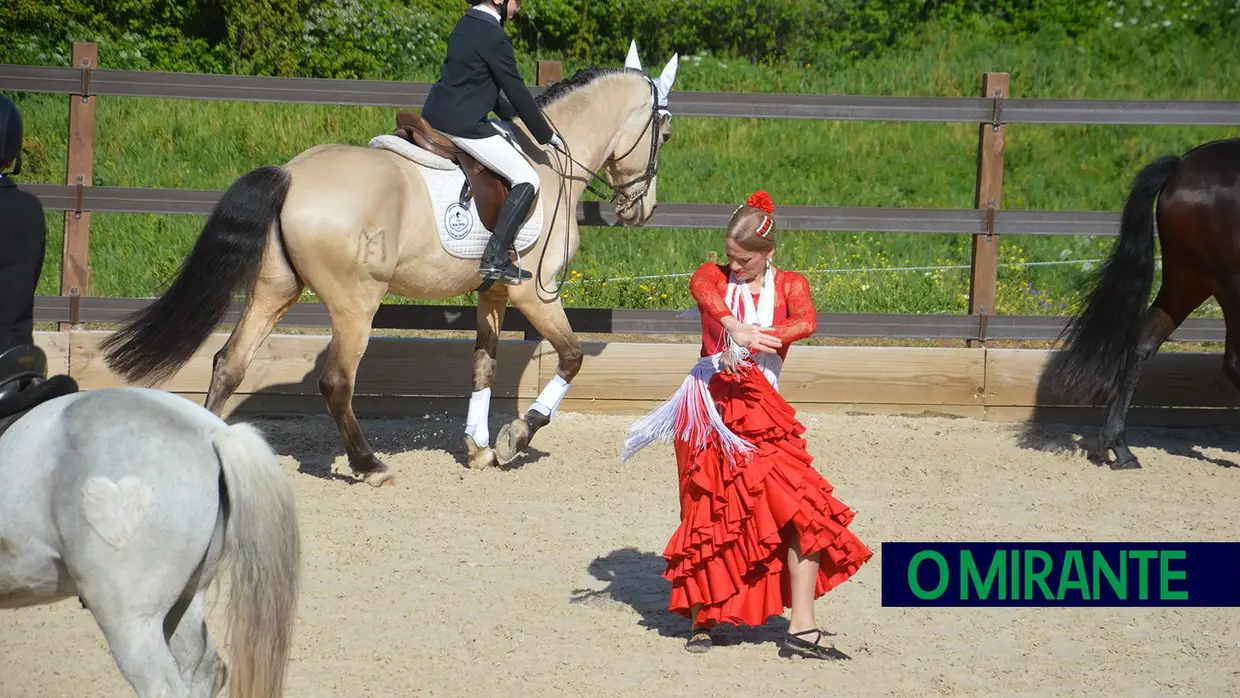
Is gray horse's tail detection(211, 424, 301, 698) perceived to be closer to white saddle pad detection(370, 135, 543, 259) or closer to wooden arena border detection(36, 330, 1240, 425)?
white saddle pad detection(370, 135, 543, 259)

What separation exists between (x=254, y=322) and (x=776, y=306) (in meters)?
3.04

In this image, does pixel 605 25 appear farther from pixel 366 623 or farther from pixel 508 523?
pixel 366 623

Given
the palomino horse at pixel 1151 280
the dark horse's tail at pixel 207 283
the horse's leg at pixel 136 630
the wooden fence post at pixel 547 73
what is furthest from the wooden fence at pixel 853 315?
the horse's leg at pixel 136 630

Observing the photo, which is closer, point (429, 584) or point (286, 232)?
point (429, 584)

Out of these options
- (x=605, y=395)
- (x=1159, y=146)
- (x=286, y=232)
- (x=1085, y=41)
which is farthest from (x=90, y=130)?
(x=1085, y=41)

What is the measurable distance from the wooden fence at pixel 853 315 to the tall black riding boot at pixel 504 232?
1.35 meters

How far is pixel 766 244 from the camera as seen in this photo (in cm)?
452

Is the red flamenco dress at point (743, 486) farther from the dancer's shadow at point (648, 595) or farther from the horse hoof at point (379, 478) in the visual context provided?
the horse hoof at point (379, 478)

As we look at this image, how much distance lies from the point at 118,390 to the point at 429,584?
2.20 meters

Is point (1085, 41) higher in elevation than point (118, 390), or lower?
higher

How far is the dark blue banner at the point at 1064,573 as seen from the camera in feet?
18.0

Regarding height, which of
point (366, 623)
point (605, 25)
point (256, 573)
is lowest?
point (366, 623)

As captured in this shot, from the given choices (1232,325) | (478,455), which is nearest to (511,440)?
(478,455)

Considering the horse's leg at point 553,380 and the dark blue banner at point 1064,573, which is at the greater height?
the horse's leg at point 553,380
